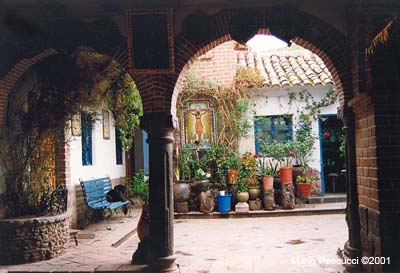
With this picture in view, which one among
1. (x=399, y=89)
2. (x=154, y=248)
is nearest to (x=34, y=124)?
(x=154, y=248)

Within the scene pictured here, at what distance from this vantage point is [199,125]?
38.8 feet

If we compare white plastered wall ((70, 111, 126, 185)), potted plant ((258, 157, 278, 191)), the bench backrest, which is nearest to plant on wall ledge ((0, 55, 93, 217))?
white plastered wall ((70, 111, 126, 185))

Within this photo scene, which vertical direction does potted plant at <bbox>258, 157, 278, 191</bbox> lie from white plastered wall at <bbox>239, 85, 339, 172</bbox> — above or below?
below

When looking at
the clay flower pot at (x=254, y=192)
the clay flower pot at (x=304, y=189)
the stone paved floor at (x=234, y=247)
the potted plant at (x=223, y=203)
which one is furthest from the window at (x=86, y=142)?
the clay flower pot at (x=304, y=189)

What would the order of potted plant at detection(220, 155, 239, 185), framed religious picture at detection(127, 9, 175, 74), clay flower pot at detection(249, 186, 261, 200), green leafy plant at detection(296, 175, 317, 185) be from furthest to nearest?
green leafy plant at detection(296, 175, 317, 185), potted plant at detection(220, 155, 239, 185), clay flower pot at detection(249, 186, 261, 200), framed religious picture at detection(127, 9, 175, 74)

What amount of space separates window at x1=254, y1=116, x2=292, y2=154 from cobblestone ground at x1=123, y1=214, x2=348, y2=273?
2.64 metres

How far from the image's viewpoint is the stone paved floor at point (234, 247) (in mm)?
5574

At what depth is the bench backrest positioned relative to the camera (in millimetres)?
8383

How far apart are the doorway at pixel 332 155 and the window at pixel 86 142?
719 cm

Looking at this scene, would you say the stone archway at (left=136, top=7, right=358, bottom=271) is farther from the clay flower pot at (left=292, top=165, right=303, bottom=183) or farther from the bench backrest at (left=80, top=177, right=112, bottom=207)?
the clay flower pot at (left=292, top=165, right=303, bottom=183)

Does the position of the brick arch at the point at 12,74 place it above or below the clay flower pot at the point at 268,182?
above

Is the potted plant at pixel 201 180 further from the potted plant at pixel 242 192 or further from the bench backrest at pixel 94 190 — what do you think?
the bench backrest at pixel 94 190

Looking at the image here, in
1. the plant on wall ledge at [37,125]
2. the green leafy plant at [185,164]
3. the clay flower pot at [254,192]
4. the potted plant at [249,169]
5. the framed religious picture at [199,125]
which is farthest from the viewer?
the framed religious picture at [199,125]

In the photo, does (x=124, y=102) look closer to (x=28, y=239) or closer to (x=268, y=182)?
(x=28, y=239)
